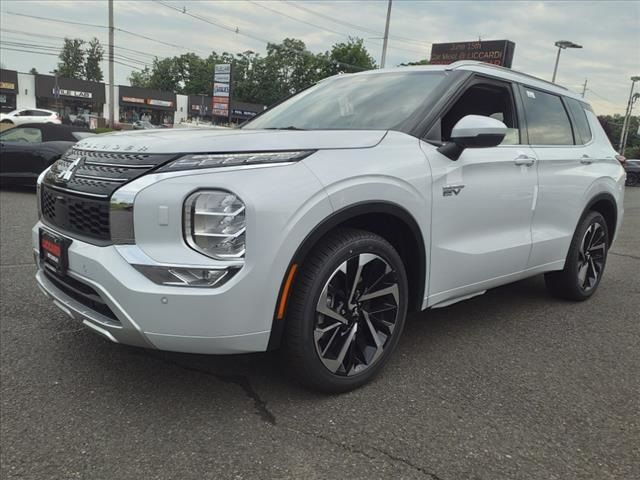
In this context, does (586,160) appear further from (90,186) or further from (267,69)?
(267,69)

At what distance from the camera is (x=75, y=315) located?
2.51 meters

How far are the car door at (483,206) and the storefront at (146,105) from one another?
6140 centimetres

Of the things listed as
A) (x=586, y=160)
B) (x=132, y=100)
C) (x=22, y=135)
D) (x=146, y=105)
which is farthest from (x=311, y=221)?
(x=146, y=105)

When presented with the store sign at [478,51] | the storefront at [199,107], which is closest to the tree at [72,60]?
the storefront at [199,107]

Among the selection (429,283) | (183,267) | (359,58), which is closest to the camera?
(183,267)

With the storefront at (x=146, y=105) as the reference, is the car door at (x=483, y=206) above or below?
below

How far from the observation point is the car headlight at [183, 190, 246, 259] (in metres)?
2.20

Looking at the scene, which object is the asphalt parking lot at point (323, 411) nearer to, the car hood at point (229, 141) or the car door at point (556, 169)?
the car door at point (556, 169)

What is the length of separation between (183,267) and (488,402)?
1.67m

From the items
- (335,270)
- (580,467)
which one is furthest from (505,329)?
(335,270)

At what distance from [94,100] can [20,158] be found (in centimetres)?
5595

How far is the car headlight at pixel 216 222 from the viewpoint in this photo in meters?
2.20

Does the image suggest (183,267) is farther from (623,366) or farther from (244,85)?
(244,85)

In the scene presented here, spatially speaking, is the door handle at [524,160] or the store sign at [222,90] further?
the store sign at [222,90]
